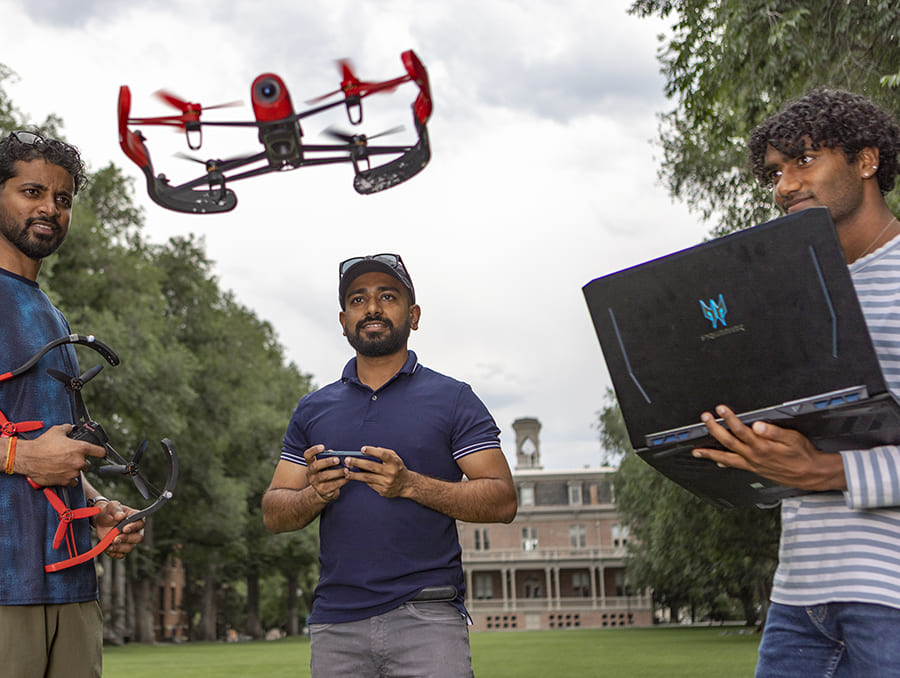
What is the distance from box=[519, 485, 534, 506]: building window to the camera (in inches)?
3477

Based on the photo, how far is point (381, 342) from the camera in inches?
150

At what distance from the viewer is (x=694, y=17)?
466 inches

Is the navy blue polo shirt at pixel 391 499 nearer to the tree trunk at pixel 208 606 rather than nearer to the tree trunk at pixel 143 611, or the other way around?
the tree trunk at pixel 143 611

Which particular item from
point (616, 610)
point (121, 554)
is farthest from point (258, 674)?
point (616, 610)

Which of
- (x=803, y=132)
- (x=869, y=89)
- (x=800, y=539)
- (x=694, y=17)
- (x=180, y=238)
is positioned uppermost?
(x=180, y=238)

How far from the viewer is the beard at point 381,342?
380 centimetres

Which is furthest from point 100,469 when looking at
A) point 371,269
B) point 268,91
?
point 268,91

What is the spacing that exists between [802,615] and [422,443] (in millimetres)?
1460

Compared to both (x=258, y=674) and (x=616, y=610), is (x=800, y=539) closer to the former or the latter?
(x=258, y=674)

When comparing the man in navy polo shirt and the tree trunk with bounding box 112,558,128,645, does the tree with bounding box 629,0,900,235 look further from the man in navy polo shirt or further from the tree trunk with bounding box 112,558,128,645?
the tree trunk with bounding box 112,558,128,645

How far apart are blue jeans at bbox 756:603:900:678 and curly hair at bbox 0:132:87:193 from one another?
280cm

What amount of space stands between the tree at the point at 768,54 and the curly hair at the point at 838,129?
7.16 meters

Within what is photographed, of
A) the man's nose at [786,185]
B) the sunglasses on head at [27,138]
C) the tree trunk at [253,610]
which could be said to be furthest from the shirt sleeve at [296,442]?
the tree trunk at [253,610]

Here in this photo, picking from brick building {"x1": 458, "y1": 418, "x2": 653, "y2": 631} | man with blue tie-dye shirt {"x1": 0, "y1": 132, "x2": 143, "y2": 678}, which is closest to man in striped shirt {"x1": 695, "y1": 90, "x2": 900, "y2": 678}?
man with blue tie-dye shirt {"x1": 0, "y1": 132, "x2": 143, "y2": 678}
